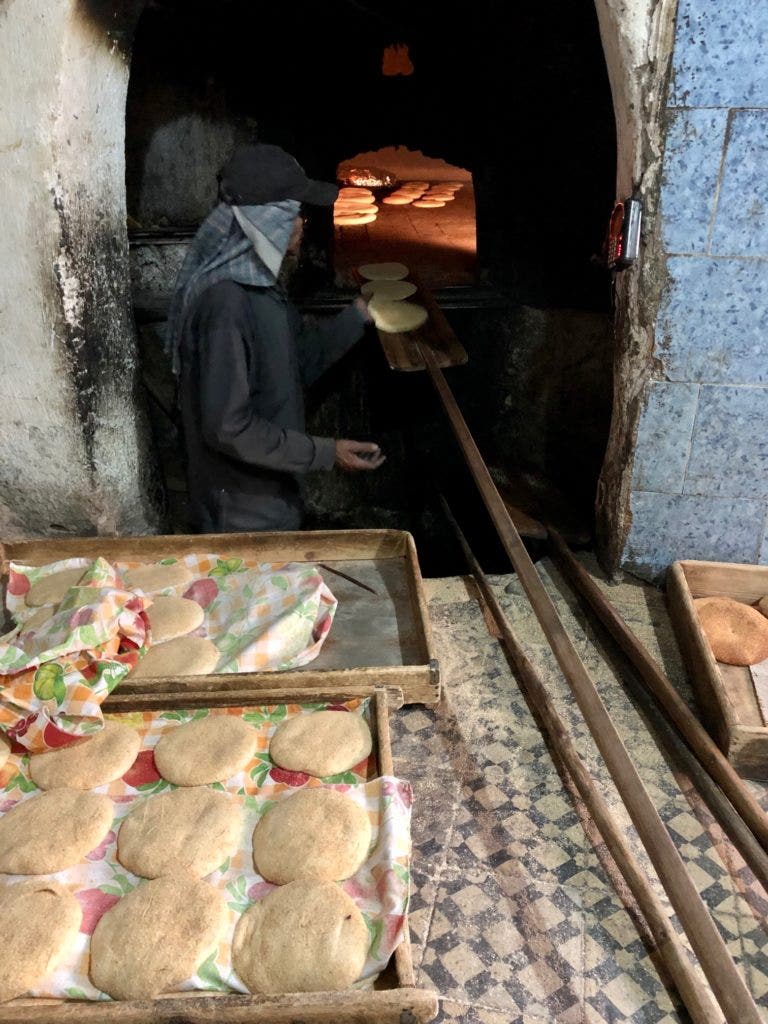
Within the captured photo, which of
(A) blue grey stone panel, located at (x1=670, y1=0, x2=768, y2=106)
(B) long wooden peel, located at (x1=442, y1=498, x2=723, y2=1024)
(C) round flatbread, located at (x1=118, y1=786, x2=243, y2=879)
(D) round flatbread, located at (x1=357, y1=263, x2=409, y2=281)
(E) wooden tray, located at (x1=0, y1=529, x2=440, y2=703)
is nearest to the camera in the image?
(B) long wooden peel, located at (x1=442, y1=498, x2=723, y2=1024)

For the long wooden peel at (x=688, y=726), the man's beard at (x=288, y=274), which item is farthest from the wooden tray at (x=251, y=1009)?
the man's beard at (x=288, y=274)

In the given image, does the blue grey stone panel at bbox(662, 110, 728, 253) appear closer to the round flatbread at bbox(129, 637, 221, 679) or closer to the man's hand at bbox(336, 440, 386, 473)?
the man's hand at bbox(336, 440, 386, 473)

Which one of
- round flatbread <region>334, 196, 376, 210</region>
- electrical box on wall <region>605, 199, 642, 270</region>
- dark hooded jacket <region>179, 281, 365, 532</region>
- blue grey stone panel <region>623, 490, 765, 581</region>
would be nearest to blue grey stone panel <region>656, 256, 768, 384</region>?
electrical box on wall <region>605, 199, 642, 270</region>

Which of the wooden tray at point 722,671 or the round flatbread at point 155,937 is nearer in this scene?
the round flatbread at point 155,937

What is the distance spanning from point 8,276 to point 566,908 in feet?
9.18

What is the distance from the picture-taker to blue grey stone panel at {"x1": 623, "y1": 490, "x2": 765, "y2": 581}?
310 cm

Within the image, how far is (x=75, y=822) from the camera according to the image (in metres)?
1.91

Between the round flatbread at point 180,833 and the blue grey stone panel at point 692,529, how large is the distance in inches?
78.5

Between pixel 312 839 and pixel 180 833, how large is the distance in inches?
12.7

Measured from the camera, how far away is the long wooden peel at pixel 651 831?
5.27 ft

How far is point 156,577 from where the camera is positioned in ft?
9.06

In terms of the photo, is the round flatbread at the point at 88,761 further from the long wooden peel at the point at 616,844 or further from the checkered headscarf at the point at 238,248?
the checkered headscarf at the point at 238,248

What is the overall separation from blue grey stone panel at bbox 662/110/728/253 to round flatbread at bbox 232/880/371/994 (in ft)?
7.71

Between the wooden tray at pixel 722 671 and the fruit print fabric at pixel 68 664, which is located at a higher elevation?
the fruit print fabric at pixel 68 664
